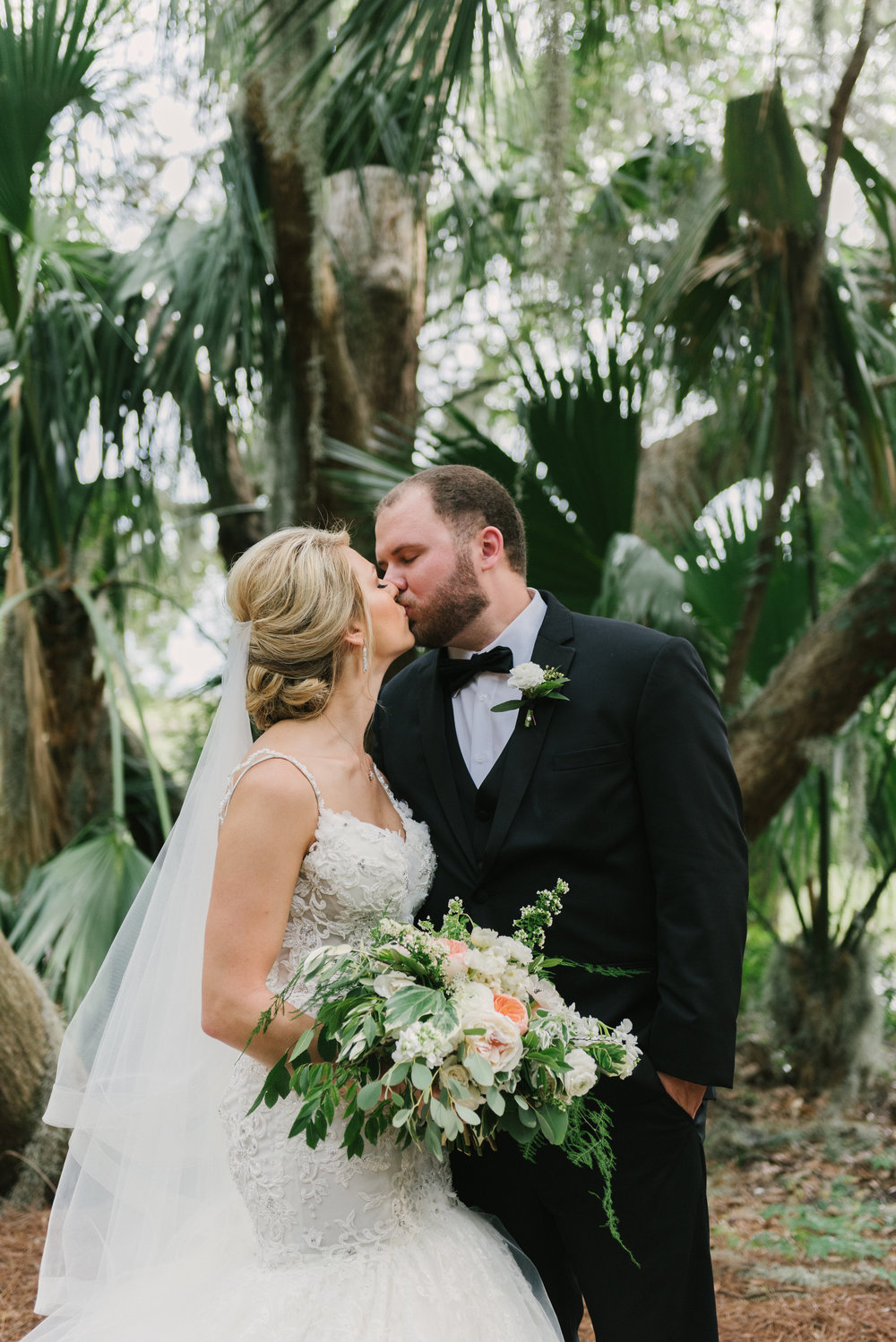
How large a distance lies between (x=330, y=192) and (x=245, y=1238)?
5438mm

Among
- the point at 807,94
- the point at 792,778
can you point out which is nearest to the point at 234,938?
the point at 792,778

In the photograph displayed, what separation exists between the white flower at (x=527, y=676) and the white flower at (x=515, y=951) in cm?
68

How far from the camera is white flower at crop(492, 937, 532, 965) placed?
203 centimetres

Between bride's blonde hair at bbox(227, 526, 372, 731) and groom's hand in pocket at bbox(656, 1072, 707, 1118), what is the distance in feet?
3.61

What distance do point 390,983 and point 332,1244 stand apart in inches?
26.8

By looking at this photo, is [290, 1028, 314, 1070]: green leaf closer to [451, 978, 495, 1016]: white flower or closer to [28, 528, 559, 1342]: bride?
[28, 528, 559, 1342]: bride

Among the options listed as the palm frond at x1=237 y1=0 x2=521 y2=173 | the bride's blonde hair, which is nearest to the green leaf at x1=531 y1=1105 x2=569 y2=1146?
the bride's blonde hair

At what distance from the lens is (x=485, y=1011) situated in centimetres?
185

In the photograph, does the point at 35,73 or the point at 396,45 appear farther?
the point at 35,73

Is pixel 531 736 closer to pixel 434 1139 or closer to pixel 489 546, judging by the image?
pixel 489 546

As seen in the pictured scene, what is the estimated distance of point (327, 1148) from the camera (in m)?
2.26

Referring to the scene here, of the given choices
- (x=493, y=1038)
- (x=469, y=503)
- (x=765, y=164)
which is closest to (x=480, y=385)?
(x=765, y=164)

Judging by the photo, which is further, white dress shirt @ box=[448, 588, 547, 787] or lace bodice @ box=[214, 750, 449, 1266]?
white dress shirt @ box=[448, 588, 547, 787]

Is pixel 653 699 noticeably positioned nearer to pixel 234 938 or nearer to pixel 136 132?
pixel 234 938
